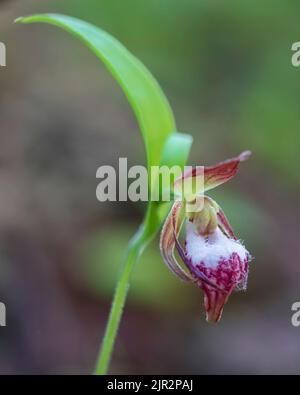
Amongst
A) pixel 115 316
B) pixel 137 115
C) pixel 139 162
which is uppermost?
pixel 139 162

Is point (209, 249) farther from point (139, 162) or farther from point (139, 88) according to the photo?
point (139, 162)

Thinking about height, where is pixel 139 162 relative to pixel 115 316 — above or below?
above

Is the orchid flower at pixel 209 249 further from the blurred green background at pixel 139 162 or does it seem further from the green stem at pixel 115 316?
the blurred green background at pixel 139 162

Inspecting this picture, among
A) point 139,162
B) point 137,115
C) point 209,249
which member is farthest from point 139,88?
point 139,162

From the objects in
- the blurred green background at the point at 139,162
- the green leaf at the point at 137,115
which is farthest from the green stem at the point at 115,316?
the blurred green background at the point at 139,162
